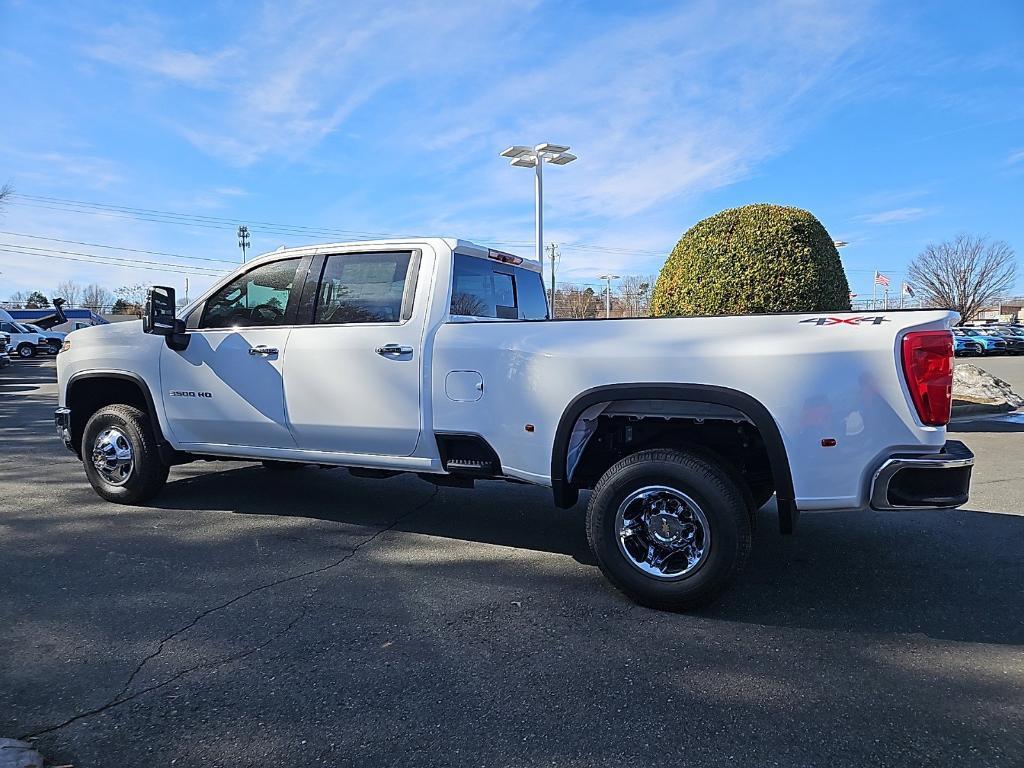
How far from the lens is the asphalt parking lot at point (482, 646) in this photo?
2.46 meters

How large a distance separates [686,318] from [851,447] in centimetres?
101

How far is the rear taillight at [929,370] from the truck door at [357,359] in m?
2.64

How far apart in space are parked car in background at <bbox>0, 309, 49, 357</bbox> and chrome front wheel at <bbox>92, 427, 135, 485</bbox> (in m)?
30.8

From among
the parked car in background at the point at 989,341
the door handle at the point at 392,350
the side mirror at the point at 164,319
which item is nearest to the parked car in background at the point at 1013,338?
the parked car in background at the point at 989,341

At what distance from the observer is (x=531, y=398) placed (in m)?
3.89

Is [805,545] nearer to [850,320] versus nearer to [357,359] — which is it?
[850,320]

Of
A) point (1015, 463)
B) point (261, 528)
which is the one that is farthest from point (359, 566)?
point (1015, 463)

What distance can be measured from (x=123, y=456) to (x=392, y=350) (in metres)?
2.68

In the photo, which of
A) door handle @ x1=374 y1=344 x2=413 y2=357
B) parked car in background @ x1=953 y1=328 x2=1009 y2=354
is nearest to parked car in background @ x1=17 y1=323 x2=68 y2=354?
door handle @ x1=374 y1=344 x2=413 y2=357

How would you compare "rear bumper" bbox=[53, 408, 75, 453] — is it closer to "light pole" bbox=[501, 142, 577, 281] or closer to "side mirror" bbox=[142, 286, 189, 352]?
"side mirror" bbox=[142, 286, 189, 352]

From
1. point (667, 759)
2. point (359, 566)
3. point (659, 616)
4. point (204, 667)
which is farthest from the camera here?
point (359, 566)

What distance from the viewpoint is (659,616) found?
354 centimetres

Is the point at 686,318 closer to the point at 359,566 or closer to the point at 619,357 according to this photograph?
the point at 619,357

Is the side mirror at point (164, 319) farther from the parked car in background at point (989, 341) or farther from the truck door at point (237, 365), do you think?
the parked car in background at point (989, 341)
